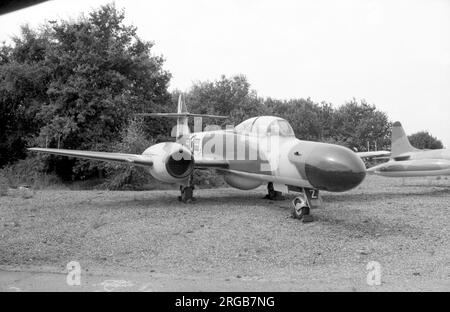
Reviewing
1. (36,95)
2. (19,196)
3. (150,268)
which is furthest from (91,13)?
(150,268)

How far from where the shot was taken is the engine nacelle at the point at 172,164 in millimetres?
10961

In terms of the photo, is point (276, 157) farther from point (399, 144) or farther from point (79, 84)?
point (79, 84)

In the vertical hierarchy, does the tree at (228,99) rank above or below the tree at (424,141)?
above

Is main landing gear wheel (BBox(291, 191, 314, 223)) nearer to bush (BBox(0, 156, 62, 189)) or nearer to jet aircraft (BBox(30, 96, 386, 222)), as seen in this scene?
jet aircraft (BBox(30, 96, 386, 222))

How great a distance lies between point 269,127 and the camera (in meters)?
10.2

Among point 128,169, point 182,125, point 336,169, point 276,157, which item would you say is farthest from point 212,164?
point 128,169

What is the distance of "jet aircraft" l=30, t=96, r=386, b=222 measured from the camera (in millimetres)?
7383

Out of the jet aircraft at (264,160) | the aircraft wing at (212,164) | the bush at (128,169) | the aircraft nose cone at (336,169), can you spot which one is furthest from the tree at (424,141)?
the aircraft nose cone at (336,169)

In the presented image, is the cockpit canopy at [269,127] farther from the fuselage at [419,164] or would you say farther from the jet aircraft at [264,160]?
the fuselage at [419,164]

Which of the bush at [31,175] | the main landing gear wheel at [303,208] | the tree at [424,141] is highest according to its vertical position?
the tree at [424,141]

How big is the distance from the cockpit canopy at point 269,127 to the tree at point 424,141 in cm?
2750

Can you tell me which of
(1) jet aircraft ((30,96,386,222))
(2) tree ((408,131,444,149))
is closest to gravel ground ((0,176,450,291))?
(1) jet aircraft ((30,96,386,222))
